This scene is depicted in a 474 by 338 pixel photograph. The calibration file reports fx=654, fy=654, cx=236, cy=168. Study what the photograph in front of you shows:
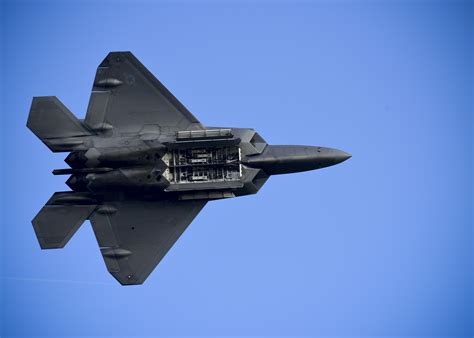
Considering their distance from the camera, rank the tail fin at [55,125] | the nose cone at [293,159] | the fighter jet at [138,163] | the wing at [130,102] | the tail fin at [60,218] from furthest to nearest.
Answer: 1. the tail fin at [60,218]
2. the wing at [130,102]
3. the tail fin at [55,125]
4. the nose cone at [293,159]
5. the fighter jet at [138,163]

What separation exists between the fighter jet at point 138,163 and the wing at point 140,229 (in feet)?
0.13

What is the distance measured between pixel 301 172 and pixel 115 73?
27.9 ft

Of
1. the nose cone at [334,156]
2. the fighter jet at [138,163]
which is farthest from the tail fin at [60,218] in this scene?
the nose cone at [334,156]

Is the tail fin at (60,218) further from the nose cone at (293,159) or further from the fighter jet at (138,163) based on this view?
the nose cone at (293,159)

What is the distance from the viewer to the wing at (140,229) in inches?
1036

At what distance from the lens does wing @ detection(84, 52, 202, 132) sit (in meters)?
26.0

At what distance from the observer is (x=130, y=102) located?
26.3 meters

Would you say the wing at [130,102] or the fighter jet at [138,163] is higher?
the wing at [130,102]

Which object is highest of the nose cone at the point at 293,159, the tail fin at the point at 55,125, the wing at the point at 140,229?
the tail fin at the point at 55,125

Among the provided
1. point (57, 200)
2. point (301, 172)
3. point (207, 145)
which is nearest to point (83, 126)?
point (57, 200)

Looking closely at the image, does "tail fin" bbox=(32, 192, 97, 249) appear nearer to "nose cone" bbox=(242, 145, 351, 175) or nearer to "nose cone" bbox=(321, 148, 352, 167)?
"nose cone" bbox=(242, 145, 351, 175)

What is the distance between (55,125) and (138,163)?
376 cm

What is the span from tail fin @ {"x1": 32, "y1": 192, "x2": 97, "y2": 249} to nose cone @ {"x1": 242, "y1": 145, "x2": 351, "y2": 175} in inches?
270

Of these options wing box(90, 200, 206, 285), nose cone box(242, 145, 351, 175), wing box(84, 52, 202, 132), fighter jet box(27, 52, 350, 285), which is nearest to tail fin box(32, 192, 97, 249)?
fighter jet box(27, 52, 350, 285)
